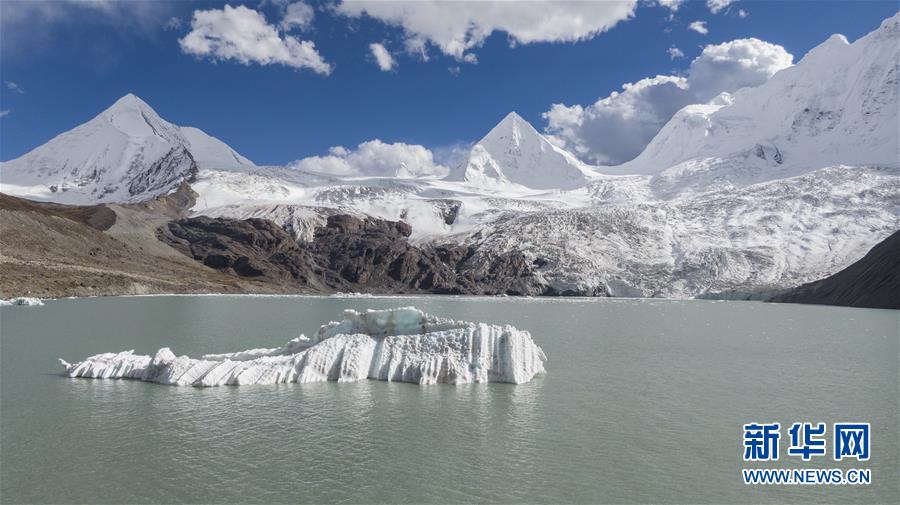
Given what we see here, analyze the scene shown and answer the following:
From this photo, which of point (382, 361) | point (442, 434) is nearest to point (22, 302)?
point (382, 361)

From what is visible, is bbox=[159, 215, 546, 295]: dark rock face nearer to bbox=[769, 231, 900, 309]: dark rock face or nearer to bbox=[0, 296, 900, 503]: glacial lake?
bbox=[769, 231, 900, 309]: dark rock face

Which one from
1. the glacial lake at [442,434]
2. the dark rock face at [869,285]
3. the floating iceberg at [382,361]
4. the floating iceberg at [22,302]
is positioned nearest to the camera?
the glacial lake at [442,434]

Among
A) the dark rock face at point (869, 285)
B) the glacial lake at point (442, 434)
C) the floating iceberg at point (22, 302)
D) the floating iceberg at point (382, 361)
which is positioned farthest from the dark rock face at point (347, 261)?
the floating iceberg at point (382, 361)

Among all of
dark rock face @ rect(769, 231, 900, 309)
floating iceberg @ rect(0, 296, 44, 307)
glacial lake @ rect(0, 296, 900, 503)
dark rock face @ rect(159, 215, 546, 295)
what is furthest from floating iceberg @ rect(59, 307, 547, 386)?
dark rock face @ rect(159, 215, 546, 295)

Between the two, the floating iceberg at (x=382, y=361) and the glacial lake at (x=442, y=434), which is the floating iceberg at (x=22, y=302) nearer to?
the glacial lake at (x=442, y=434)

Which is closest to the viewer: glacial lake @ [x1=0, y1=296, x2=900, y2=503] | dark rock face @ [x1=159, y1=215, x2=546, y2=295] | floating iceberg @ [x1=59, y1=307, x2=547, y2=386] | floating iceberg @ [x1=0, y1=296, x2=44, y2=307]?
glacial lake @ [x1=0, y1=296, x2=900, y2=503]

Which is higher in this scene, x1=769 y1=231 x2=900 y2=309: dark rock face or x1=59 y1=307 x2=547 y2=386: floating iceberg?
x1=769 y1=231 x2=900 y2=309: dark rock face

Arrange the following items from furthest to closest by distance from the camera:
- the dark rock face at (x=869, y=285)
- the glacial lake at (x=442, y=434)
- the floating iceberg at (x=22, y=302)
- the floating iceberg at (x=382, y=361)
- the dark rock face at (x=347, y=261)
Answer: the dark rock face at (x=347, y=261), the dark rock face at (x=869, y=285), the floating iceberg at (x=22, y=302), the floating iceberg at (x=382, y=361), the glacial lake at (x=442, y=434)
